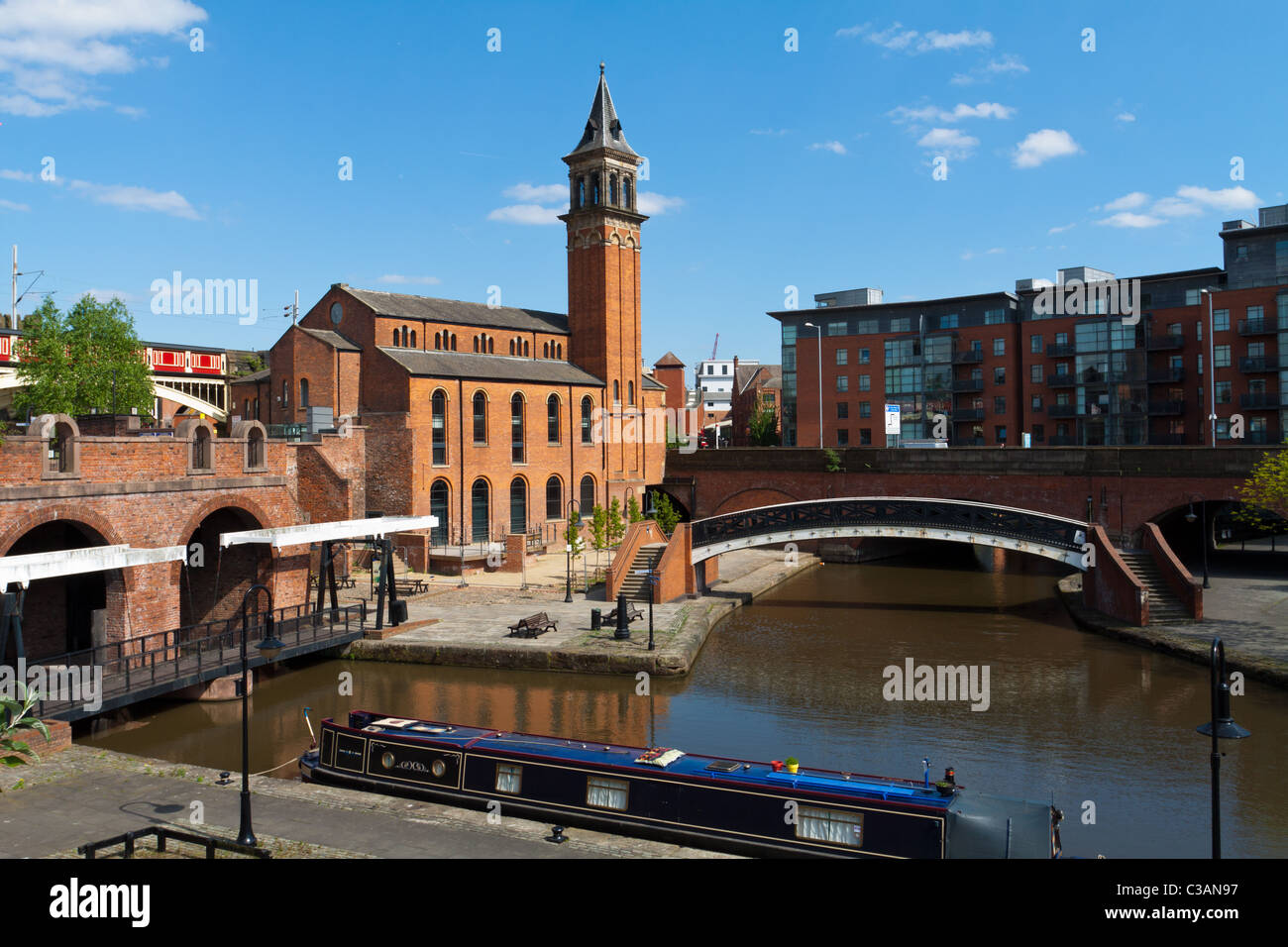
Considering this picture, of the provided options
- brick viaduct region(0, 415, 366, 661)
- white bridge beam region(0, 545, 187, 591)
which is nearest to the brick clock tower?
brick viaduct region(0, 415, 366, 661)

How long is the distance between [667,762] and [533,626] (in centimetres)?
1369

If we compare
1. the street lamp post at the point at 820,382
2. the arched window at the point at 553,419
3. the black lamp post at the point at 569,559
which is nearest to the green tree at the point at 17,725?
the black lamp post at the point at 569,559

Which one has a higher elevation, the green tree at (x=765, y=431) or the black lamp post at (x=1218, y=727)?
the green tree at (x=765, y=431)

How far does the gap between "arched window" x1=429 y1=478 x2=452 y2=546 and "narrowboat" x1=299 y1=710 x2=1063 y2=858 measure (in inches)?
1084

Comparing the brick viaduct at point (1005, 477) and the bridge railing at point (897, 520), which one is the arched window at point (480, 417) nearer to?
the brick viaduct at point (1005, 477)

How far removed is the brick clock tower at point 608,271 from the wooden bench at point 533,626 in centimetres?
2621

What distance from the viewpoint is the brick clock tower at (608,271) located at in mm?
53219

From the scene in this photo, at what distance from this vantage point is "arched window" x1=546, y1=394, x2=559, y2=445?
172 feet

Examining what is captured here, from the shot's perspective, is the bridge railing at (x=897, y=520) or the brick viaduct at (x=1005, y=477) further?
the brick viaduct at (x=1005, y=477)

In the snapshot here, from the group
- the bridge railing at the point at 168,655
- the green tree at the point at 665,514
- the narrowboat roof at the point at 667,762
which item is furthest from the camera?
the green tree at the point at 665,514

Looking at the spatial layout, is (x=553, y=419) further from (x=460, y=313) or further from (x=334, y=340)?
(x=334, y=340)

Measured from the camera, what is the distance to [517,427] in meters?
50.4
